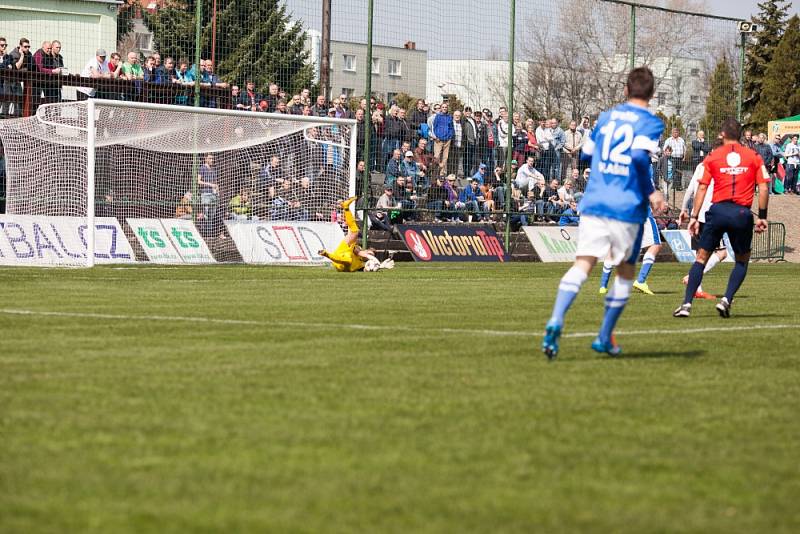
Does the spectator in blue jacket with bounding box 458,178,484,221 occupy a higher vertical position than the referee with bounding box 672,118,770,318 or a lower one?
lower

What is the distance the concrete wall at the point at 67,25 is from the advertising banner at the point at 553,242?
34.0 ft

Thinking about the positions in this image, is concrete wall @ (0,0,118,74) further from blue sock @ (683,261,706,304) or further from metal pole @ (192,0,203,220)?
blue sock @ (683,261,706,304)

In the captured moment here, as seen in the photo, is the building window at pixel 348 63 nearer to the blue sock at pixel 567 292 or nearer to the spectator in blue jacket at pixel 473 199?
the spectator in blue jacket at pixel 473 199

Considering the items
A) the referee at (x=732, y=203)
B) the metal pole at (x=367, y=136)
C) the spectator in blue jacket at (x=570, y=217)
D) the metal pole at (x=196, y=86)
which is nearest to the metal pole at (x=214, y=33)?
the metal pole at (x=196, y=86)

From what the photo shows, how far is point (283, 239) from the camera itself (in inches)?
992

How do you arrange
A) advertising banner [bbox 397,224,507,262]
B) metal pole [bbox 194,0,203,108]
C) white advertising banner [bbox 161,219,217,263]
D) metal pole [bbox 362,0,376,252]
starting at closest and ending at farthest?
white advertising banner [bbox 161,219,217,263]
metal pole [bbox 194,0,203,108]
metal pole [bbox 362,0,376,252]
advertising banner [bbox 397,224,507,262]

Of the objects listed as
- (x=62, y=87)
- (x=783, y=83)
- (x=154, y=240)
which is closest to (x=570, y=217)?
(x=154, y=240)

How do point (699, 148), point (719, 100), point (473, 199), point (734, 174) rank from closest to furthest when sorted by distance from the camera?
point (734, 174)
point (473, 199)
point (699, 148)
point (719, 100)

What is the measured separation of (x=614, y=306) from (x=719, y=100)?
2919 centimetres

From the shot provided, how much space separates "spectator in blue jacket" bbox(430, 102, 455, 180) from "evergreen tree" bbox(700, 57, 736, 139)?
9372 millimetres

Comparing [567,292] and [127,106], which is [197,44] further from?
[567,292]

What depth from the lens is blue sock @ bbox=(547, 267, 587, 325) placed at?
888 cm

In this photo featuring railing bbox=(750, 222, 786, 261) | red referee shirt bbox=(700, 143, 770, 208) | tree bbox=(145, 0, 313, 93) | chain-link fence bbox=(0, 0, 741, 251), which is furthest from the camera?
railing bbox=(750, 222, 786, 261)

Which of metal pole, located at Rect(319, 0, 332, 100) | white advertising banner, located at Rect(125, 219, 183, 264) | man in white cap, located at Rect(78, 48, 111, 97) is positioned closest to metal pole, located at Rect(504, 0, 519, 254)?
metal pole, located at Rect(319, 0, 332, 100)
